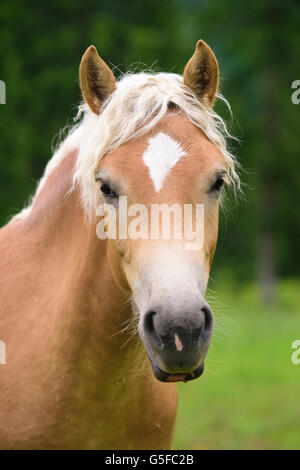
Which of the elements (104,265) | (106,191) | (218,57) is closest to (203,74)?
(106,191)

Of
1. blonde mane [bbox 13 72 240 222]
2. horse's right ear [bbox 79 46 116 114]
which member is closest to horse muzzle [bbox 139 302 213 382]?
blonde mane [bbox 13 72 240 222]

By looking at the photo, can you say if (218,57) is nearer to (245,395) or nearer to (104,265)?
(245,395)

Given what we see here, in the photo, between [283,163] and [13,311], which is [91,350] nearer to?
[13,311]

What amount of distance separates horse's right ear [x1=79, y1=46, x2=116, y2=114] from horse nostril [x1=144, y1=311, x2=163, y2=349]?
1.28 m

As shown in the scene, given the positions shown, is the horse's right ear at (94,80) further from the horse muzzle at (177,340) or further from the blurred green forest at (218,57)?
the blurred green forest at (218,57)

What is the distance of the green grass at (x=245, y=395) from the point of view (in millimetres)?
7098

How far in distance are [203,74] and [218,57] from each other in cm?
1622

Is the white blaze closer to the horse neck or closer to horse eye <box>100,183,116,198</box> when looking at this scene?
horse eye <box>100,183,116,198</box>

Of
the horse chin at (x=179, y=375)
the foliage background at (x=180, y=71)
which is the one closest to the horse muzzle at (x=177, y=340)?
the horse chin at (x=179, y=375)

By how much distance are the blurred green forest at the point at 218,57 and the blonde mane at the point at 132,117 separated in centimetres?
1289

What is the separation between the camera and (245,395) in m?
9.12

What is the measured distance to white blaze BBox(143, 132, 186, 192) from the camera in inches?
109
